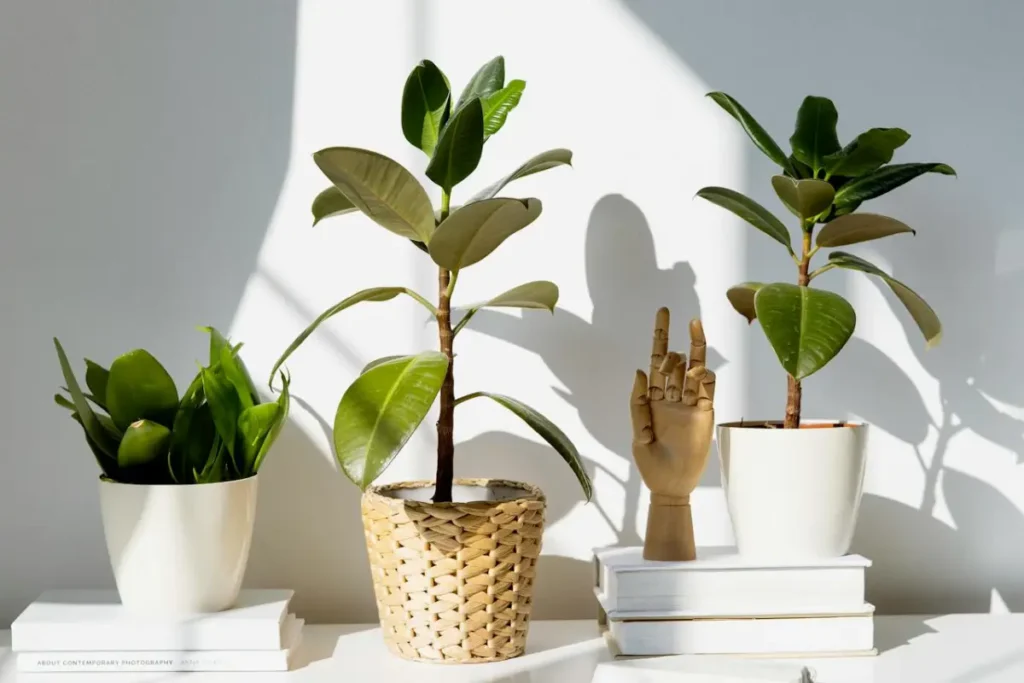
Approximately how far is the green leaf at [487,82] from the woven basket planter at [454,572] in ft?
1.64

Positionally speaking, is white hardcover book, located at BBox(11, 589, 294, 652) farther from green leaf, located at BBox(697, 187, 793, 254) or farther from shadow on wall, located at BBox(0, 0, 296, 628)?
green leaf, located at BBox(697, 187, 793, 254)

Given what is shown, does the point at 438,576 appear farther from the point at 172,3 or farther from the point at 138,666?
the point at 172,3

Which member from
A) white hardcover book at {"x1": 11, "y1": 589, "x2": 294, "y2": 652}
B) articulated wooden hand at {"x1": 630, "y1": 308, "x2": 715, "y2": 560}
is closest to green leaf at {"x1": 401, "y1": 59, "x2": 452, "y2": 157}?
articulated wooden hand at {"x1": 630, "y1": 308, "x2": 715, "y2": 560}

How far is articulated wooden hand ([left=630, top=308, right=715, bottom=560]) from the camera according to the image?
1311 millimetres

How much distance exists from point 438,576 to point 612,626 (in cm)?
23

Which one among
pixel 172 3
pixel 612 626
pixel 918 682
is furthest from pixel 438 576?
pixel 172 3

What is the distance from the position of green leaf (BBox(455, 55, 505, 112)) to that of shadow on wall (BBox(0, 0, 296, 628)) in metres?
0.32

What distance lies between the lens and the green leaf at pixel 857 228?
4.26ft

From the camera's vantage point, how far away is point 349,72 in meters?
1.49

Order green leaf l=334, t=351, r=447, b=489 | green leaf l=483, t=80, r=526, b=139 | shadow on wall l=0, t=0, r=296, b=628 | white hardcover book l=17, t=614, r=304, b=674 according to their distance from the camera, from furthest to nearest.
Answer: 1. shadow on wall l=0, t=0, r=296, b=628
2. green leaf l=483, t=80, r=526, b=139
3. white hardcover book l=17, t=614, r=304, b=674
4. green leaf l=334, t=351, r=447, b=489

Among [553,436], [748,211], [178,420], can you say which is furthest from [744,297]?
[178,420]

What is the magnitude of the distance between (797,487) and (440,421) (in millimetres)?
438

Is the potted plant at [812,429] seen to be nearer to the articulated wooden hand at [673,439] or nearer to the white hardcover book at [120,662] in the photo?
the articulated wooden hand at [673,439]

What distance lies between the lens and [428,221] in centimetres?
119
